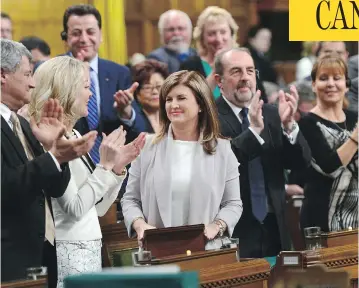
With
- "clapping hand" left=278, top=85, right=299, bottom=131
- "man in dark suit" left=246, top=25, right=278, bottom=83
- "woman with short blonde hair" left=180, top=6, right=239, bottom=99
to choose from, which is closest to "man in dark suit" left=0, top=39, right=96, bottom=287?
"clapping hand" left=278, top=85, right=299, bottom=131

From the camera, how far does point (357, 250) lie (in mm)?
4492

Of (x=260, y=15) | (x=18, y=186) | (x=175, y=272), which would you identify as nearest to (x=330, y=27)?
(x=18, y=186)

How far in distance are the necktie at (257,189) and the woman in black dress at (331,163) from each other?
40 centimetres

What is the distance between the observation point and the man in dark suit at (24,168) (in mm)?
3885

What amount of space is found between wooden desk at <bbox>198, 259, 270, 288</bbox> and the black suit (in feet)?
3.54

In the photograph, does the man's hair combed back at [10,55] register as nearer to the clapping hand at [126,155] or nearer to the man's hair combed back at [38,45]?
the clapping hand at [126,155]

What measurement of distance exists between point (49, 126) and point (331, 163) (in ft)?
6.57

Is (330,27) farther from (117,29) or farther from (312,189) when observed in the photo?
(117,29)

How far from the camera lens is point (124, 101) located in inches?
217

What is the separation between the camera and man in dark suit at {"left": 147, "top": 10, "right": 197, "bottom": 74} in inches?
275

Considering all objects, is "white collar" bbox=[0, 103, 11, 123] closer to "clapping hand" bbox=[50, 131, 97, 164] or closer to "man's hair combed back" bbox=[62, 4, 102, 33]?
"clapping hand" bbox=[50, 131, 97, 164]

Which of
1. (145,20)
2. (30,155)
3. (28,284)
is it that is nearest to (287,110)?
(30,155)

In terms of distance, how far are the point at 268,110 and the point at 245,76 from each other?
22cm

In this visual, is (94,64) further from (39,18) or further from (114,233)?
(39,18)
